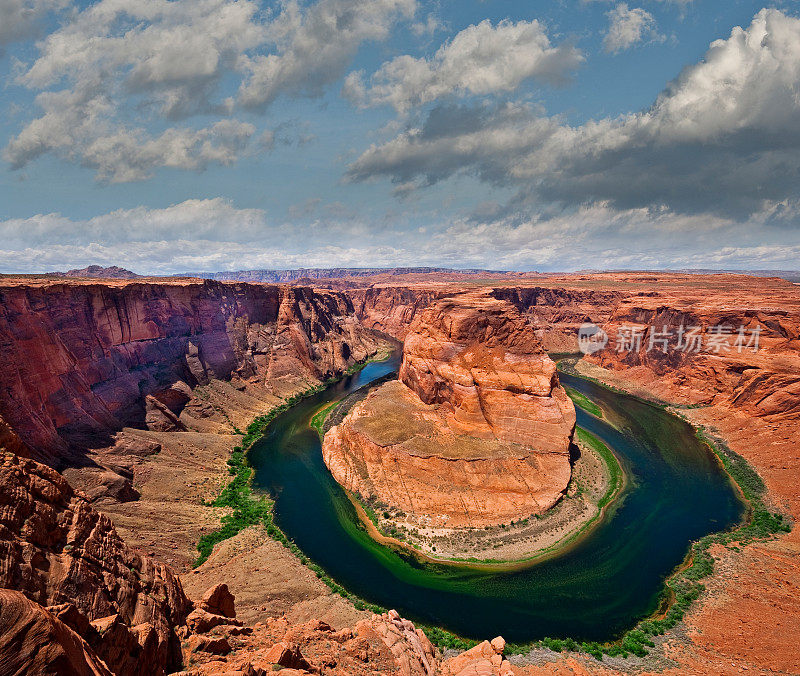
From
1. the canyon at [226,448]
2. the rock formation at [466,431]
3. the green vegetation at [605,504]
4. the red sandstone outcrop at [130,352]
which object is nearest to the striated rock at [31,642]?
the canyon at [226,448]

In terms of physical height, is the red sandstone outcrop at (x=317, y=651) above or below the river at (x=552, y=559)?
above

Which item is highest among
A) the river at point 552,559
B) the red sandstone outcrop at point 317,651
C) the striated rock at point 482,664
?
the red sandstone outcrop at point 317,651

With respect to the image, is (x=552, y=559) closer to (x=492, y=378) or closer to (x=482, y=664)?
(x=482, y=664)

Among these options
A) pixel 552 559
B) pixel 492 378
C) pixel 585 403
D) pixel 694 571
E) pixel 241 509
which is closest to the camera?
pixel 694 571

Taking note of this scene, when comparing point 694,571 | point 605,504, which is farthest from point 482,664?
point 605,504

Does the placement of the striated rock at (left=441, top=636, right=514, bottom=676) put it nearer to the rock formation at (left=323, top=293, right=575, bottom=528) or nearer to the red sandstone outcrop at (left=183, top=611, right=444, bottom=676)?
the red sandstone outcrop at (left=183, top=611, right=444, bottom=676)

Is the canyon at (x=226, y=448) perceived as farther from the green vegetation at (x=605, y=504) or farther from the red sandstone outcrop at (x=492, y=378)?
the green vegetation at (x=605, y=504)

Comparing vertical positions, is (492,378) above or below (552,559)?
above
